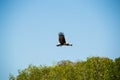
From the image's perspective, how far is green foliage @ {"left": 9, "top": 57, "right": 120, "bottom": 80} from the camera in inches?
2160

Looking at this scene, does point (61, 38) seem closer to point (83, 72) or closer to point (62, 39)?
point (62, 39)

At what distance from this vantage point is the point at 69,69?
2233 inches

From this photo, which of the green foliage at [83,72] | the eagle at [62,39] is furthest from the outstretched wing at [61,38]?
the green foliage at [83,72]

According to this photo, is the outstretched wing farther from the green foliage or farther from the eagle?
the green foliage

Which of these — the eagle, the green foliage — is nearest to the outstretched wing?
the eagle

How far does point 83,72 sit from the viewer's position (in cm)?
5569

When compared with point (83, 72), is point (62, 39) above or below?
below

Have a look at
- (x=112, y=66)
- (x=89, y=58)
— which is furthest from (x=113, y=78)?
(x=89, y=58)

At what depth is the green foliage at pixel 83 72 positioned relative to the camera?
5488 centimetres

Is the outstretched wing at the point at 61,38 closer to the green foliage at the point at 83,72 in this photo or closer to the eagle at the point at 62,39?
the eagle at the point at 62,39

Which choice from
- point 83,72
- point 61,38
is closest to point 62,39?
point 61,38

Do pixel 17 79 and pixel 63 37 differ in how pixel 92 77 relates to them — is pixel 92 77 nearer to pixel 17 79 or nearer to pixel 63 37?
pixel 17 79

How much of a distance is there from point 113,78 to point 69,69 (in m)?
8.56

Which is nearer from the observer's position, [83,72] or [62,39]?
[62,39]
